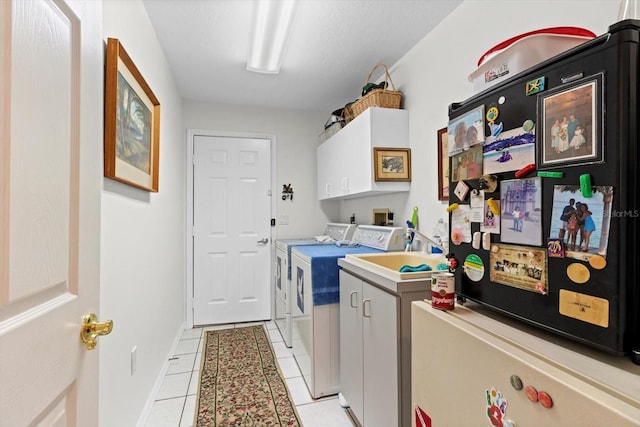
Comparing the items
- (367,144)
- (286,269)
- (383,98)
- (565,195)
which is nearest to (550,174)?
(565,195)

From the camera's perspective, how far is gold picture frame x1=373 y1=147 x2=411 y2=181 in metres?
2.39

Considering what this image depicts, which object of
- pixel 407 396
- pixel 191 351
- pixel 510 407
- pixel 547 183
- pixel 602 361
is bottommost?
pixel 191 351

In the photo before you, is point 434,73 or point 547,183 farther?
point 434,73

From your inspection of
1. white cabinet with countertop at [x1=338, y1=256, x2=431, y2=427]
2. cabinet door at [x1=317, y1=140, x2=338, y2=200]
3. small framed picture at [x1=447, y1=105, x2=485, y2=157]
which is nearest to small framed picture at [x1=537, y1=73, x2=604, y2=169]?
small framed picture at [x1=447, y1=105, x2=485, y2=157]

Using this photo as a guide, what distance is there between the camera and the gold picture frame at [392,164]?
7.86 feet

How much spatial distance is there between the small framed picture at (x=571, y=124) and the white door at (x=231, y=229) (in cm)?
323

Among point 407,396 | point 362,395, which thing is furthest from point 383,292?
point 362,395

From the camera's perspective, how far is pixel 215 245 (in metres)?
3.63

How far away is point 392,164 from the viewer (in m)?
2.43

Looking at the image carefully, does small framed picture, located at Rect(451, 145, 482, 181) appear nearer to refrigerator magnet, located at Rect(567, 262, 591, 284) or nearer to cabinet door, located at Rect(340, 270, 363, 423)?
refrigerator magnet, located at Rect(567, 262, 591, 284)

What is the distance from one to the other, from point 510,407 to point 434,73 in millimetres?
2071

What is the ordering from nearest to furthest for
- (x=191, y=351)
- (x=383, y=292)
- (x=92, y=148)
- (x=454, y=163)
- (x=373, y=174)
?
(x=92, y=148)
(x=454, y=163)
(x=383, y=292)
(x=373, y=174)
(x=191, y=351)

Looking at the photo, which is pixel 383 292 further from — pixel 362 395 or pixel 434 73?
pixel 434 73

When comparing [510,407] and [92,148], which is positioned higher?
[92,148]
